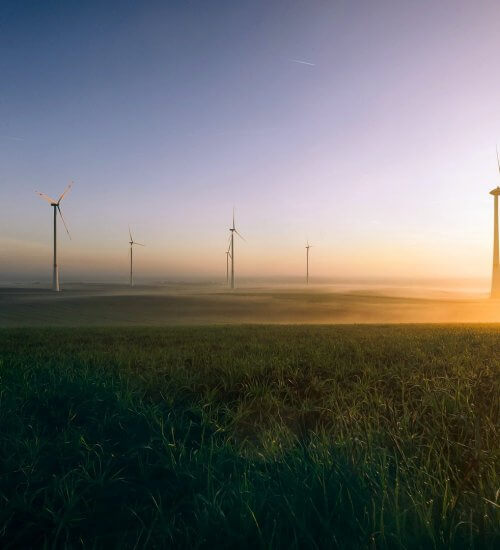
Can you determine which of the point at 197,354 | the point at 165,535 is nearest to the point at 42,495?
the point at 165,535

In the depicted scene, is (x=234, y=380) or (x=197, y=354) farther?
(x=197, y=354)

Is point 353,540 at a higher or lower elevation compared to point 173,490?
higher

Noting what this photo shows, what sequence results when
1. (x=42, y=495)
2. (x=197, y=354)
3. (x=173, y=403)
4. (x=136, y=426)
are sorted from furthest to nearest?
(x=197, y=354) < (x=173, y=403) < (x=136, y=426) < (x=42, y=495)

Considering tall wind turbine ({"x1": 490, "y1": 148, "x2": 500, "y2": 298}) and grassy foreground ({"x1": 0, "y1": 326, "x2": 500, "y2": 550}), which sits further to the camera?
tall wind turbine ({"x1": 490, "y1": 148, "x2": 500, "y2": 298})

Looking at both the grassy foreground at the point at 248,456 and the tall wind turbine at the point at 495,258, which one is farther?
the tall wind turbine at the point at 495,258

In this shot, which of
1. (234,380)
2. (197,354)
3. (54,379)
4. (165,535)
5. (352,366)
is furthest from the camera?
(197,354)

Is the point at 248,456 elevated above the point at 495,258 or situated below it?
below

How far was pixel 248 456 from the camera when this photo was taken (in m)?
4.23

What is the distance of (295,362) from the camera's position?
8617mm

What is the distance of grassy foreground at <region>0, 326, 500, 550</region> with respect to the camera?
284 cm

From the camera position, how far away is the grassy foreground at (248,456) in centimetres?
284

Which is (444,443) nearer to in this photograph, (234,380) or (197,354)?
(234,380)

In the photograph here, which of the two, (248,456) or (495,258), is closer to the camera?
(248,456)

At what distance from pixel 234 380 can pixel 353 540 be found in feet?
16.1
